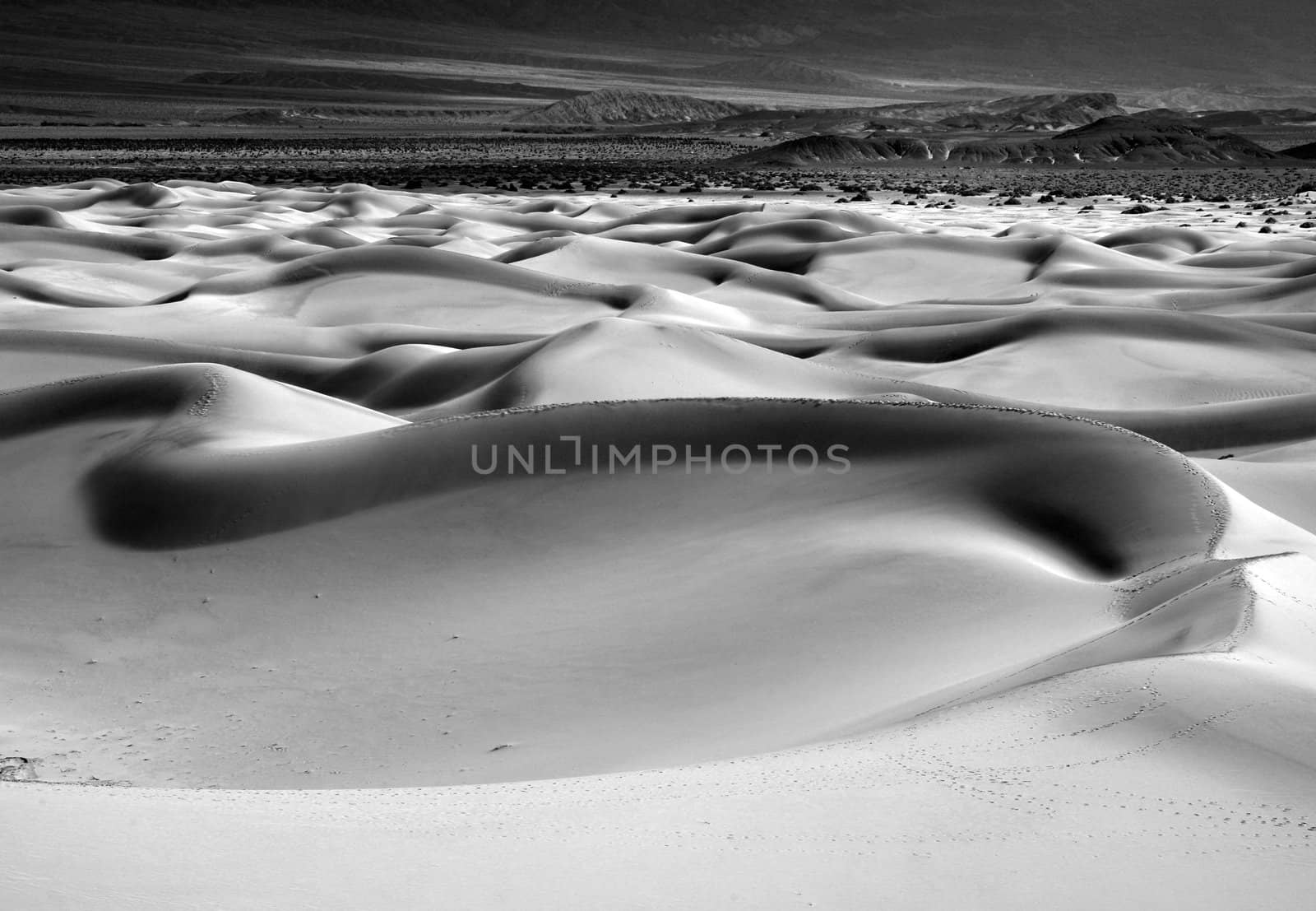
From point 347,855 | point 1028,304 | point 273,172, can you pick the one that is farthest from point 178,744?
point 273,172

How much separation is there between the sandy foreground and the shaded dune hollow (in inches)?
1.0

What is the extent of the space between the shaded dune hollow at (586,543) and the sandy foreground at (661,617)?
0.08 feet

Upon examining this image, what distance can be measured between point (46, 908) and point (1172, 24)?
199 meters

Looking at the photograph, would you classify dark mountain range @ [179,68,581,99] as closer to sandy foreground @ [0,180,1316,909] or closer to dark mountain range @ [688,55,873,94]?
dark mountain range @ [688,55,873,94]

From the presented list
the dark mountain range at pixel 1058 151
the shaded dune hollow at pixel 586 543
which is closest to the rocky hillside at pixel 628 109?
the dark mountain range at pixel 1058 151

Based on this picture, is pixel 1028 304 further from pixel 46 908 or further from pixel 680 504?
pixel 46 908

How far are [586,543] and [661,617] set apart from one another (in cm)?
102

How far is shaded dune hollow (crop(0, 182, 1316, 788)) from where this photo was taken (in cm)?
454

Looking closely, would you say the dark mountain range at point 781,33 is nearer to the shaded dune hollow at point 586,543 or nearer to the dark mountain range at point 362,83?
the dark mountain range at point 362,83

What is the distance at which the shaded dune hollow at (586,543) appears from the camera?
4539 mm

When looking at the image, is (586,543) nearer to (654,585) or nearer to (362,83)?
(654,585)

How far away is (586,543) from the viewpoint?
632 cm

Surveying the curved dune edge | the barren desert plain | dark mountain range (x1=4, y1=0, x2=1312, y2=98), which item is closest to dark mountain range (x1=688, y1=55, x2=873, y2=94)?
dark mountain range (x1=4, y1=0, x2=1312, y2=98)

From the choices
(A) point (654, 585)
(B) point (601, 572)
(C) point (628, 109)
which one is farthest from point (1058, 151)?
(C) point (628, 109)
